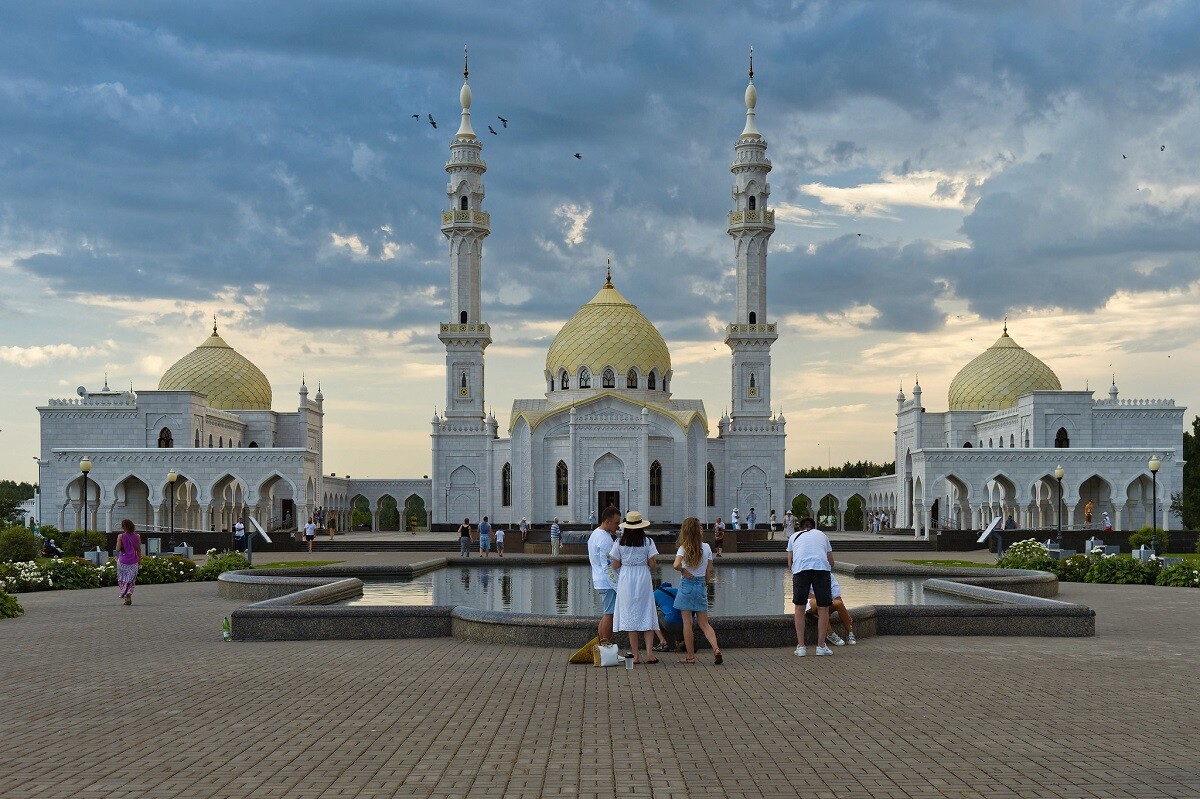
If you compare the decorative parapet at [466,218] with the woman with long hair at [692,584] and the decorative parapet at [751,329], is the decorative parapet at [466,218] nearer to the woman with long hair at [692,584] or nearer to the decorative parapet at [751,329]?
the decorative parapet at [751,329]

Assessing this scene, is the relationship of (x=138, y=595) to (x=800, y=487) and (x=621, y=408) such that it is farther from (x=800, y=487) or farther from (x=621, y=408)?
(x=800, y=487)

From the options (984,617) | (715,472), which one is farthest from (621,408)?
(984,617)

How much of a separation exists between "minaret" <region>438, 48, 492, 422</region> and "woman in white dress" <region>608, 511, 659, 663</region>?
1783 inches

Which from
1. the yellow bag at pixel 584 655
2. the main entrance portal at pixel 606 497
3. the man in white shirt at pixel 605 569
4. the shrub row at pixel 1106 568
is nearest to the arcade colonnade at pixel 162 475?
the main entrance portal at pixel 606 497

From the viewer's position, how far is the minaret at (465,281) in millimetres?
56844

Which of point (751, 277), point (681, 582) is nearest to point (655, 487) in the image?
point (751, 277)

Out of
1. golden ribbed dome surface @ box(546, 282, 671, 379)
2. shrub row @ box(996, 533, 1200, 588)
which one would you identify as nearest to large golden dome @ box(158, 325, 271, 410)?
golden ribbed dome surface @ box(546, 282, 671, 379)

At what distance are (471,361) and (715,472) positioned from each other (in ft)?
39.8

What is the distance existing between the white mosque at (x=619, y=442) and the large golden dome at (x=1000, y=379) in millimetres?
83

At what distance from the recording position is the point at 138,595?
20.5m

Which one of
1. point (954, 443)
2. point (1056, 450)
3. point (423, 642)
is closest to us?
point (423, 642)

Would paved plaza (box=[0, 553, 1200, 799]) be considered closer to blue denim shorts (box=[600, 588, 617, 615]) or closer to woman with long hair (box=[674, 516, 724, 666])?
woman with long hair (box=[674, 516, 724, 666])

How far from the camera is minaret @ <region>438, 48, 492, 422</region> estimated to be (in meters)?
56.8

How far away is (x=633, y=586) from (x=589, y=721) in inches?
114
